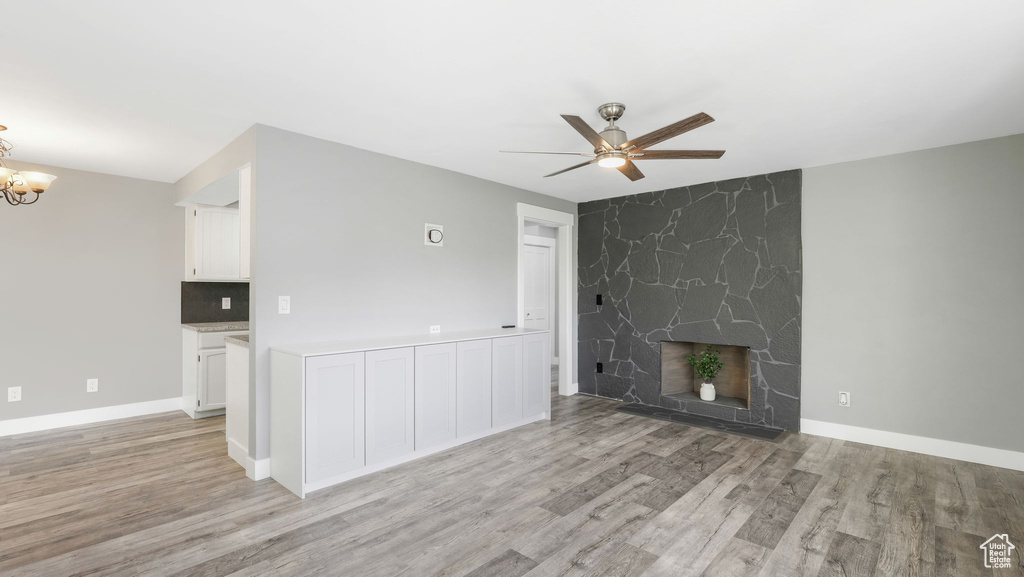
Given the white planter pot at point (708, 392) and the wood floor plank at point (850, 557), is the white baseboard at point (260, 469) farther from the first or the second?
the white planter pot at point (708, 392)

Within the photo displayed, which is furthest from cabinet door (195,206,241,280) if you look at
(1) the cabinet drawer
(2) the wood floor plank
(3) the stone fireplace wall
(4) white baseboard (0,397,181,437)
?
(2) the wood floor plank

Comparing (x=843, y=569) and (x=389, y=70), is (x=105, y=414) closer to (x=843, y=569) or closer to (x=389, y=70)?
(x=389, y=70)

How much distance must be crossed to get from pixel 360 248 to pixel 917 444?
4.79 meters

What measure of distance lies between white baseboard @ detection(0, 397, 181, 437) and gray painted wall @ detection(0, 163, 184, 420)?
0.05 metres

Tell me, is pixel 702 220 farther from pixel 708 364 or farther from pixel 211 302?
pixel 211 302

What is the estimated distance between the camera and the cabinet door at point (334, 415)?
293 centimetres

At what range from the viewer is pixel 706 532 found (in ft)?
8.16

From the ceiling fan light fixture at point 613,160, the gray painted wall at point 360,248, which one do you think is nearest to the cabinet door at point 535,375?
the gray painted wall at point 360,248

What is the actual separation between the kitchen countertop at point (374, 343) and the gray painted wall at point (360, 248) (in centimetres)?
11

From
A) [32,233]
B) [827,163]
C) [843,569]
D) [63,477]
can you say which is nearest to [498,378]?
[843,569]

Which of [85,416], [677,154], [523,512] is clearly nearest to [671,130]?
[677,154]

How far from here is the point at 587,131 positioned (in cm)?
254

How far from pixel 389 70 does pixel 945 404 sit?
186 inches

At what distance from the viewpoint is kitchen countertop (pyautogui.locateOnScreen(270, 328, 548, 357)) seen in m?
3.02
